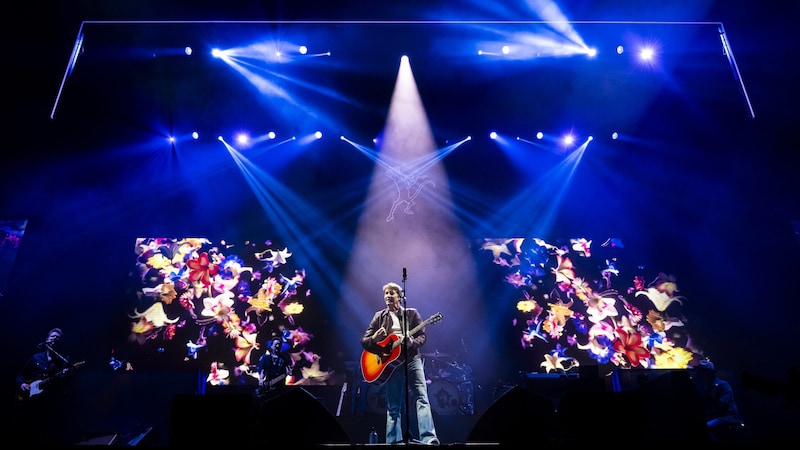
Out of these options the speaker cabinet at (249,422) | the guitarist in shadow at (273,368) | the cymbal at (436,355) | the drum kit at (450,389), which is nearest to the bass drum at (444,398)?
the drum kit at (450,389)

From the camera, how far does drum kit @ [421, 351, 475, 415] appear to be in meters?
7.01

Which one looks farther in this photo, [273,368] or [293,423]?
[273,368]

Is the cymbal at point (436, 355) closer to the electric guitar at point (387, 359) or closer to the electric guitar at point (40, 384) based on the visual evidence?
the electric guitar at point (387, 359)

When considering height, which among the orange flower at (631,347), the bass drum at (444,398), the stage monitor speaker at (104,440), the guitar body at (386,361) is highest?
the orange flower at (631,347)

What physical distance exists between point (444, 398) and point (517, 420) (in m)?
3.55

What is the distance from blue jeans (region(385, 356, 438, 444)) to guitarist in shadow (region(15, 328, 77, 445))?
5754mm

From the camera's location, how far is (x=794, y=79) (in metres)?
7.27

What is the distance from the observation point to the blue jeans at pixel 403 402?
556cm

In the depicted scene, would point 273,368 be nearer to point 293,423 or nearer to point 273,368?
point 273,368

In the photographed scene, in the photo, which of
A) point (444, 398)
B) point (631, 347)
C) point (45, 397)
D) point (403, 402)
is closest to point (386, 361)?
point (403, 402)

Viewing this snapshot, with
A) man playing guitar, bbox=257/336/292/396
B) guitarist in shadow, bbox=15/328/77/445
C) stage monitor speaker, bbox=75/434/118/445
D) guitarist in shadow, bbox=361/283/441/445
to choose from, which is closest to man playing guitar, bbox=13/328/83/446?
guitarist in shadow, bbox=15/328/77/445

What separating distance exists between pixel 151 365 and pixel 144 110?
4.84m

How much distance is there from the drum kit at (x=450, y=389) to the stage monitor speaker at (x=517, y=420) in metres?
3.28

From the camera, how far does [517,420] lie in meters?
3.72
